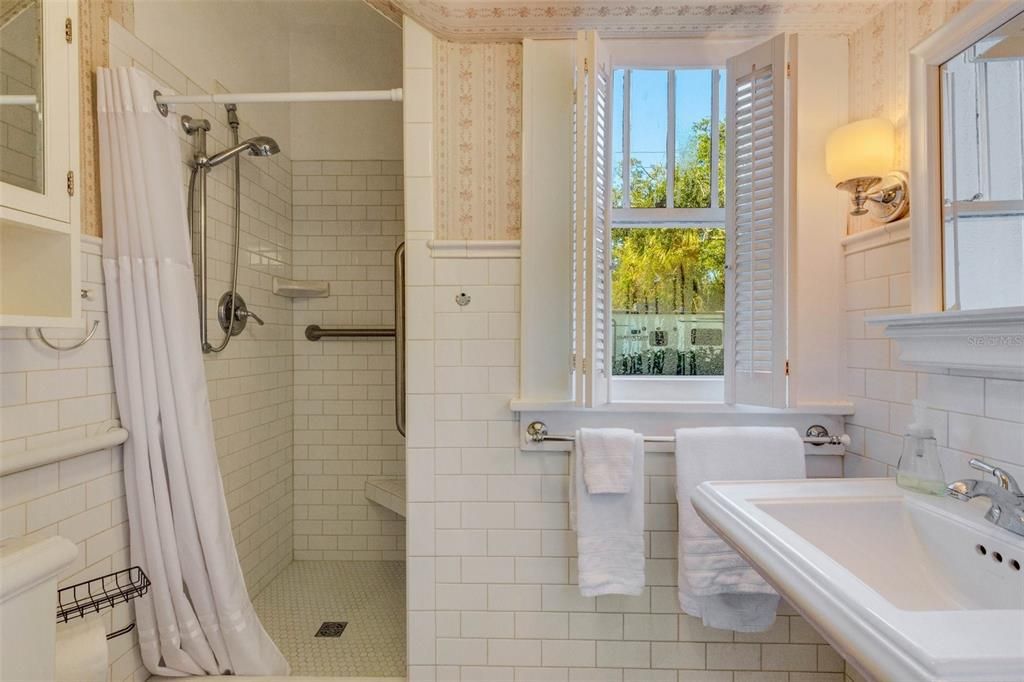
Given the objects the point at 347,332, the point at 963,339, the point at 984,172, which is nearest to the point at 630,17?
the point at 984,172

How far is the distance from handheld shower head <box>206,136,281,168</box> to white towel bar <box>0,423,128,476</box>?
3.39 ft

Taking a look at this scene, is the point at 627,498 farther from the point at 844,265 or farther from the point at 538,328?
the point at 844,265

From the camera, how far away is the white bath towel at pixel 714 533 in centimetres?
159

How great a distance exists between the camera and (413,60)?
1729 millimetres

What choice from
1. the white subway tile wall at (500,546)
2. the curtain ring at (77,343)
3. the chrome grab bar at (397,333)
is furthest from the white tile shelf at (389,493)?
the curtain ring at (77,343)

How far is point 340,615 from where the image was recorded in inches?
86.7

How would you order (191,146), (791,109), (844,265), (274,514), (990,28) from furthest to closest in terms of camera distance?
(274,514) → (191,146) → (844,265) → (791,109) → (990,28)

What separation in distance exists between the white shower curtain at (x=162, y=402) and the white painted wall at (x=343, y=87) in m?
1.09

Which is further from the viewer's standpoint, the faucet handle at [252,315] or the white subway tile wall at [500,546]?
the faucet handle at [252,315]

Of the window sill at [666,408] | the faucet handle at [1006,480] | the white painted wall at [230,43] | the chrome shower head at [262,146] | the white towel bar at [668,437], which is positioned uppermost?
the white painted wall at [230,43]

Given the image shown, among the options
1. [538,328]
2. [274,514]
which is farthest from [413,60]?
[274,514]

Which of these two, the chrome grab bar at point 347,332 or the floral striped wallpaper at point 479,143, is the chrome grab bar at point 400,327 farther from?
the floral striped wallpaper at point 479,143

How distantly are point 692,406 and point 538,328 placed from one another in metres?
0.57

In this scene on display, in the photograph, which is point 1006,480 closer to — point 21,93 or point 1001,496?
point 1001,496
